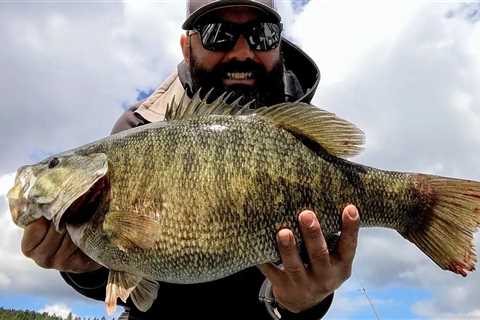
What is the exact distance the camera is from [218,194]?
3586 mm

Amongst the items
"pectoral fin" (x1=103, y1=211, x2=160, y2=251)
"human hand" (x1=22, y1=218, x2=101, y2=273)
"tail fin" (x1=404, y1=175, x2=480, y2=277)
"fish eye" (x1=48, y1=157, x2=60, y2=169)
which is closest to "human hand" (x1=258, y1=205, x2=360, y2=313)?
"tail fin" (x1=404, y1=175, x2=480, y2=277)

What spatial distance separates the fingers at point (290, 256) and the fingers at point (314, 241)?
0.07m

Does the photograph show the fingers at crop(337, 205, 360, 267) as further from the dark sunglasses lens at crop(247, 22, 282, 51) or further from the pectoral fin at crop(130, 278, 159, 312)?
the dark sunglasses lens at crop(247, 22, 282, 51)

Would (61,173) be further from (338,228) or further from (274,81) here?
(274,81)

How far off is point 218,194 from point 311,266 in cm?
87

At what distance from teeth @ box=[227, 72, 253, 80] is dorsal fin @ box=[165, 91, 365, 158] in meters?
1.46

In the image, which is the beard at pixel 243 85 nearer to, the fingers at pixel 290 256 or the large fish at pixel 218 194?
the large fish at pixel 218 194

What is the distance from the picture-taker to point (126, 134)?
12.7ft

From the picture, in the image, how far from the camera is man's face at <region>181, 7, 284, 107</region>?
5418mm

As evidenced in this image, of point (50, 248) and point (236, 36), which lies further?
point (236, 36)

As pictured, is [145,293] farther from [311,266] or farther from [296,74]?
[296,74]

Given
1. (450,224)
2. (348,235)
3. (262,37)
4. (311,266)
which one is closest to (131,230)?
(311,266)

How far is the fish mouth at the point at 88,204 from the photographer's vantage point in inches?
146

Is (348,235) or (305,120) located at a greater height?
(305,120)
